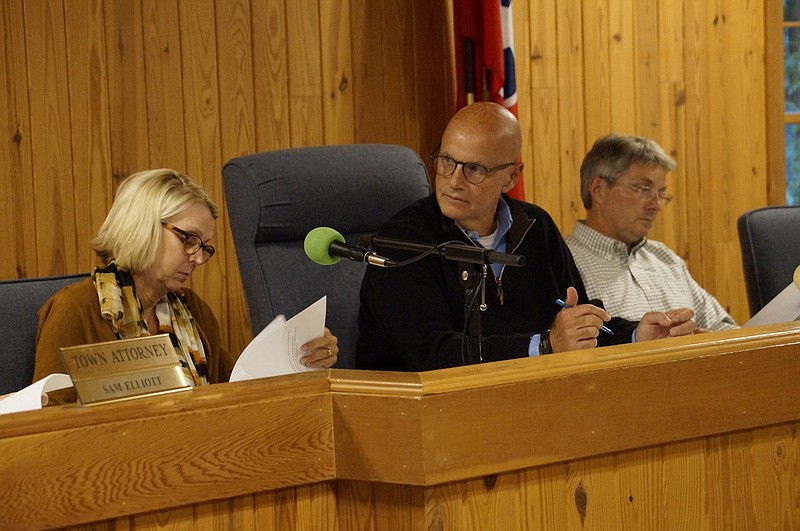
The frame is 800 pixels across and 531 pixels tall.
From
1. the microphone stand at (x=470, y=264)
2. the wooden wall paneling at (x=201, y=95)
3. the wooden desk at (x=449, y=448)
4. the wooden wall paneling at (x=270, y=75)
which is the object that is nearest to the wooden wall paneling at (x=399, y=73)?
the wooden wall paneling at (x=270, y=75)

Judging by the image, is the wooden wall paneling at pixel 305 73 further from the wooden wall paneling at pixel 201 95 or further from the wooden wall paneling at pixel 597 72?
the wooden wall paneling at pixel 597 72

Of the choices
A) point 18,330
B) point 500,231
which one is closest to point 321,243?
point 18,330

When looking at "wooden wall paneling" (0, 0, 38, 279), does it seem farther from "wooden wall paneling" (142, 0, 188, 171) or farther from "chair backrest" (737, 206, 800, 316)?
"chair backrest" (737, 206, 800, 316)

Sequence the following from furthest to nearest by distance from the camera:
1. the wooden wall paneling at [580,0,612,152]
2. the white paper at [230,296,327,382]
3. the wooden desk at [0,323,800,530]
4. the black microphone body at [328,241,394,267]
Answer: the wooden wall paneling at [580,0,612,152], the white paper at [230,296,327,382], the black microphone body at [328,241,394,267], the wooden desk at [0,323,800,530]

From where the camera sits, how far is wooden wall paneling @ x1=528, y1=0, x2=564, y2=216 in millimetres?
3338

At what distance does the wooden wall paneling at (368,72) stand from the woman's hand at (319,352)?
1348 mm

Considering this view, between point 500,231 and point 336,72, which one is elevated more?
point 336,72

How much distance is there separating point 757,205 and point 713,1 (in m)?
0.75

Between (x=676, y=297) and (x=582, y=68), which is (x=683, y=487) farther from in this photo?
(x=582, y=68)

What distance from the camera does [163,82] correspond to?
2.85 metres

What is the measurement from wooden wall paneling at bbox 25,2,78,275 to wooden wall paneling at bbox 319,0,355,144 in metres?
0.75

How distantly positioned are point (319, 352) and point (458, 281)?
336mm

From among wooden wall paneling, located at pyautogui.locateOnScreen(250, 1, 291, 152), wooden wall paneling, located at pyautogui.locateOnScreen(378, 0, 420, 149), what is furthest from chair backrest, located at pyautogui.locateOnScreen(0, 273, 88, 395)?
wooden wall paneling, located at pyautogui.locateOnScreen(378, 0, 420, 149)

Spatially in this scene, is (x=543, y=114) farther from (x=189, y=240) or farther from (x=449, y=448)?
(x=449, y=448)
